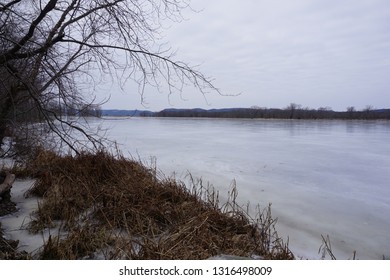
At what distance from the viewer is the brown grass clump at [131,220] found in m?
3.31

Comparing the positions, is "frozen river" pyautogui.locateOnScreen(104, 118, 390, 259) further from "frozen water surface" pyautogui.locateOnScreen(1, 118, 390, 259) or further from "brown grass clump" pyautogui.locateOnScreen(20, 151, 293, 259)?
"brown grass clump" pyautogui.locateOnScreen(20, 151, 293, 259)

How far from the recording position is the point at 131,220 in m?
4.17

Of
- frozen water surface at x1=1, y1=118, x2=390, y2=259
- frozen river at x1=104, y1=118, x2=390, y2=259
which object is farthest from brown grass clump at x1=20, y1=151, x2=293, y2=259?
frozen river at x1=104, y1=118, x2=390, y2=259

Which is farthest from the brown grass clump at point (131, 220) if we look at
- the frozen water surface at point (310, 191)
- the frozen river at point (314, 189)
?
the frozen river at point (314, 189)

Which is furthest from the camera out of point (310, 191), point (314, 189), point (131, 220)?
point (314, 189)

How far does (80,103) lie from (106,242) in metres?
3.10

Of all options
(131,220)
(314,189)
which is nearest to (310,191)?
(314,189)

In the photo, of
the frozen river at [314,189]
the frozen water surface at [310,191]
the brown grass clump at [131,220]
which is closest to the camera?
the brown grass clump at [131,220]

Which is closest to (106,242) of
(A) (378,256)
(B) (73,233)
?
(B) (73,233)

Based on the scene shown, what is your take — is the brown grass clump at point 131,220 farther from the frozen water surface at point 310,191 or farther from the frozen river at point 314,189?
the frozen river at point 314,189

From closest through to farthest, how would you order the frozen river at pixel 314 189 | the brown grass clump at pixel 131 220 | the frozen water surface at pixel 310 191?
1. the brown grass clump at pixel 131 220
2. the frozen water surface at pixel 310 191
3. the frozen river at pixel 314 189

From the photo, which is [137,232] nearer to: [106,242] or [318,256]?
[106,242]

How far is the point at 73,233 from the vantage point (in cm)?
353

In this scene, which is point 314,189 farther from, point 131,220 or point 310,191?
point 131,220
